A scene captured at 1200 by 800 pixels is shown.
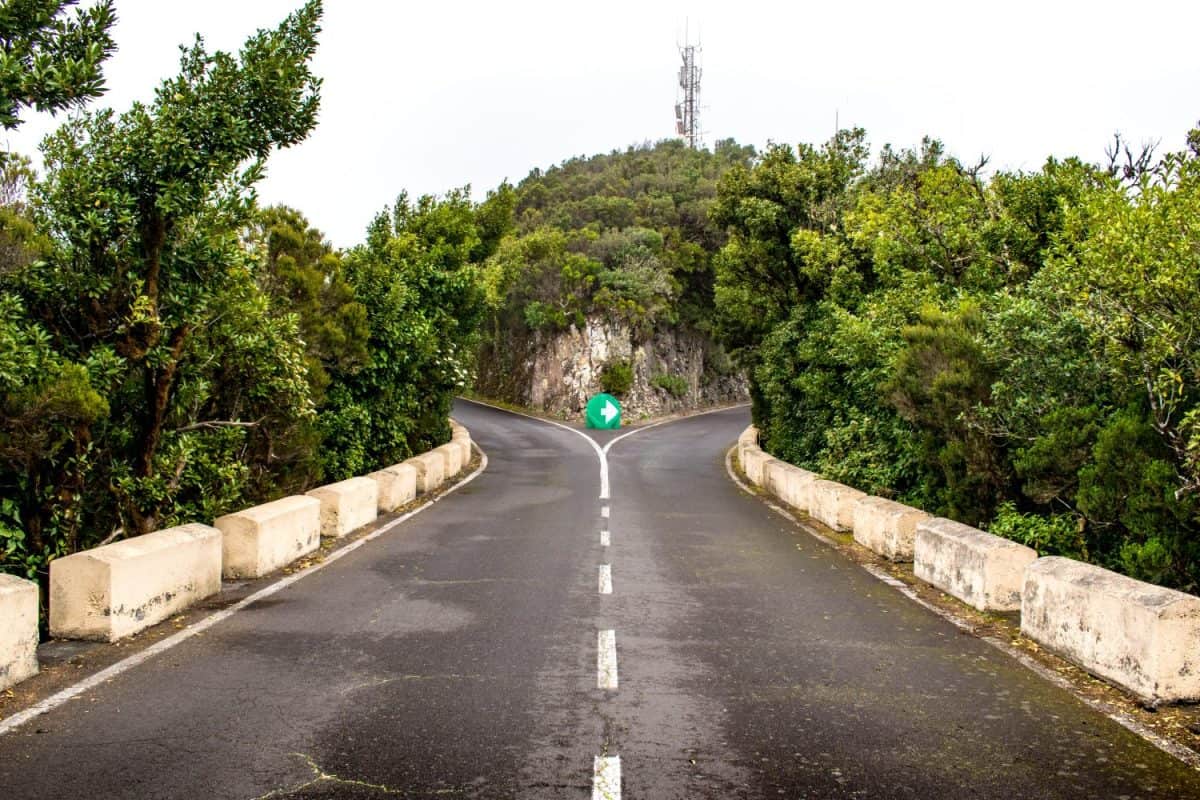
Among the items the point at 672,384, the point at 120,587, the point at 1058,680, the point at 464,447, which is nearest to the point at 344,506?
the point at 120,587

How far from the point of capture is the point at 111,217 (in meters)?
10.3

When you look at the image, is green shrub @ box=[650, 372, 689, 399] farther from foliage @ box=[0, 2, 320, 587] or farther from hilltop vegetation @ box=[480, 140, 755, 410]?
foliage @ box=[0, 2, 320, 587]

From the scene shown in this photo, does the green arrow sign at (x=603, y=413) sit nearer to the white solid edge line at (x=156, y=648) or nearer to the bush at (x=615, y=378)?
the bush at (x=615, y=378)

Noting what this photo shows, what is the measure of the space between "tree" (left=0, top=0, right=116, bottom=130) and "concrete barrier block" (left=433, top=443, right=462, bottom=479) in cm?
1559

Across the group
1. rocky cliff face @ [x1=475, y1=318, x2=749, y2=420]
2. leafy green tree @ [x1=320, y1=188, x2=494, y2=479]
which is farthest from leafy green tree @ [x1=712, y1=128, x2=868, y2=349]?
rocky cliff face @ [x1=475, y1=318, x2=749, y2=420]

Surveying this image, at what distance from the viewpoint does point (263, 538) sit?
427 inches

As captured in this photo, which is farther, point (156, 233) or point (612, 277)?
point (612, 277)

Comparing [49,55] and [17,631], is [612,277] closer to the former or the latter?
[49,55]

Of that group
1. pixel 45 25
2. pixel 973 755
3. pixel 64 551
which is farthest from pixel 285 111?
pixel 973 755

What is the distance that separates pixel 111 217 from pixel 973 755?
31.5ft

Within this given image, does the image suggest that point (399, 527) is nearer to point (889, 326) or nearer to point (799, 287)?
point (889, 326)

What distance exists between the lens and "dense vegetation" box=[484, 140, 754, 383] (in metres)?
54.6

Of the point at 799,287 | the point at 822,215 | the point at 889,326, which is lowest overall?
the point at 889,326

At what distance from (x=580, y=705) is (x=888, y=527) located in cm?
759
